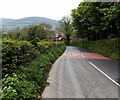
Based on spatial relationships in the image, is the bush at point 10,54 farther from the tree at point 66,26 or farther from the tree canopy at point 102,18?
the tree at point 66,26

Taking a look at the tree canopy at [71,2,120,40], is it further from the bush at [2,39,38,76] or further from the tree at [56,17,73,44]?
Answer: the tree at [56,17,73,44]

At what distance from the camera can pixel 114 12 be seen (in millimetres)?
12789

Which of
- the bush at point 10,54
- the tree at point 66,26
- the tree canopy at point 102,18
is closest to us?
the bush at point 10,54

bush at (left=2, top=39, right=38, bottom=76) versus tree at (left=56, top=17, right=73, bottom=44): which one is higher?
tree at (left=56, top=17, right=73, bottom=44)

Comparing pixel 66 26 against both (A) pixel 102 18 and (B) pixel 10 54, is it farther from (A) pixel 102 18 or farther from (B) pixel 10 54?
(B) pixel 10 54

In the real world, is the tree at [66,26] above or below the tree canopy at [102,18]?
above

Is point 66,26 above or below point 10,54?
above

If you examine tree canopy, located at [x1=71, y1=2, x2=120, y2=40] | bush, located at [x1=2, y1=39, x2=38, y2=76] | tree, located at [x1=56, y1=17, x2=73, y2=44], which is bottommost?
bush, located at [x1=2, y1=39, x2=38, y2=76]

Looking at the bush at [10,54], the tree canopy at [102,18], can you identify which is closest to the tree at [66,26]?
the tree canopy at [102,18]

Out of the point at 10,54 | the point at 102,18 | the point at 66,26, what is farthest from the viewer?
the point at 66,26

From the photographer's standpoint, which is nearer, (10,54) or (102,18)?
(10,54)

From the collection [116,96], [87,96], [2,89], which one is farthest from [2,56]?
[116,96]

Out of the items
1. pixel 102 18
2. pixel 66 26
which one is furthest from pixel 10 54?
pixel 66 26

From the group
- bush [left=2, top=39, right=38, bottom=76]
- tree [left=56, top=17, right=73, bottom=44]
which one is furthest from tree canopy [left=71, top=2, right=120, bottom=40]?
tree [left=56, top=17, right=73, bottom=44]
